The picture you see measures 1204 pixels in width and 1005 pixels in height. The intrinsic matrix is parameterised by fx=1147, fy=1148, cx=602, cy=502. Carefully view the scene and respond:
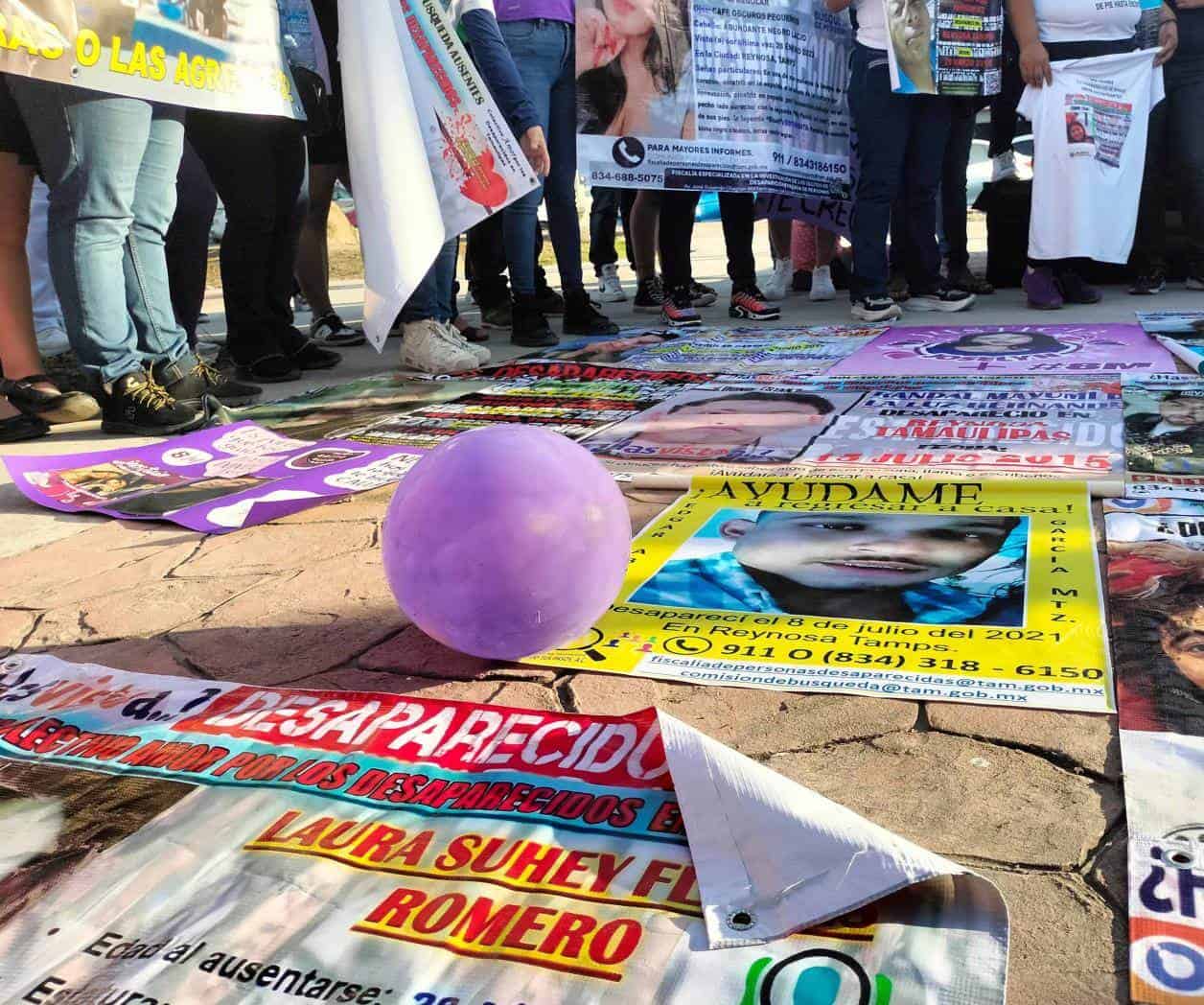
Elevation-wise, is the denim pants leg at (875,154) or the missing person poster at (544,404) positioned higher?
the denim pants leg at (875,154)

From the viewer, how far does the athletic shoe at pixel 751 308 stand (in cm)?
490

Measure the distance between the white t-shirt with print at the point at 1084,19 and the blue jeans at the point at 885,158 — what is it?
22.8 inches

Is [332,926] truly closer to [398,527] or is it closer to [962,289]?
[398,527]

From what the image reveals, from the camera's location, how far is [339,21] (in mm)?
3576

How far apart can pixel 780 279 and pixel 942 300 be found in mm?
1332

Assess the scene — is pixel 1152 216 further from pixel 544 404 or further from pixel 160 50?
pixel 160 50

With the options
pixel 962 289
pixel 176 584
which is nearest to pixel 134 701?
pixel 176 584

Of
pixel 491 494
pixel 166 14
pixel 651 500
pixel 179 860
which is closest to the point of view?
pixel 179 860

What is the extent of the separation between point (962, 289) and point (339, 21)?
3081mm

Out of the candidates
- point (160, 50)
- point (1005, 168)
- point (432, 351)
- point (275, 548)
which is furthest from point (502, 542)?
point (1005, 168)

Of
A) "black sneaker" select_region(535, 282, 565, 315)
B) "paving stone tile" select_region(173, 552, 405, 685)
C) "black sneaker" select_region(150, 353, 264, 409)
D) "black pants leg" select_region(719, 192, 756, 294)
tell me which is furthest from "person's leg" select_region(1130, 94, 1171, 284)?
"paving stone tile" select_region(173, 552, 405, 685)

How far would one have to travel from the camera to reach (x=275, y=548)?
85.7 inches

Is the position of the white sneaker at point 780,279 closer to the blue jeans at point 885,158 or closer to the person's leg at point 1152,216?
the blue jeans at point 885,158

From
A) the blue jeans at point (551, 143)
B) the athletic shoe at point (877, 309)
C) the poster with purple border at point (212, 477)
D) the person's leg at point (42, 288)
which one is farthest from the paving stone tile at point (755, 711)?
the person's leg at point (42, 288)
